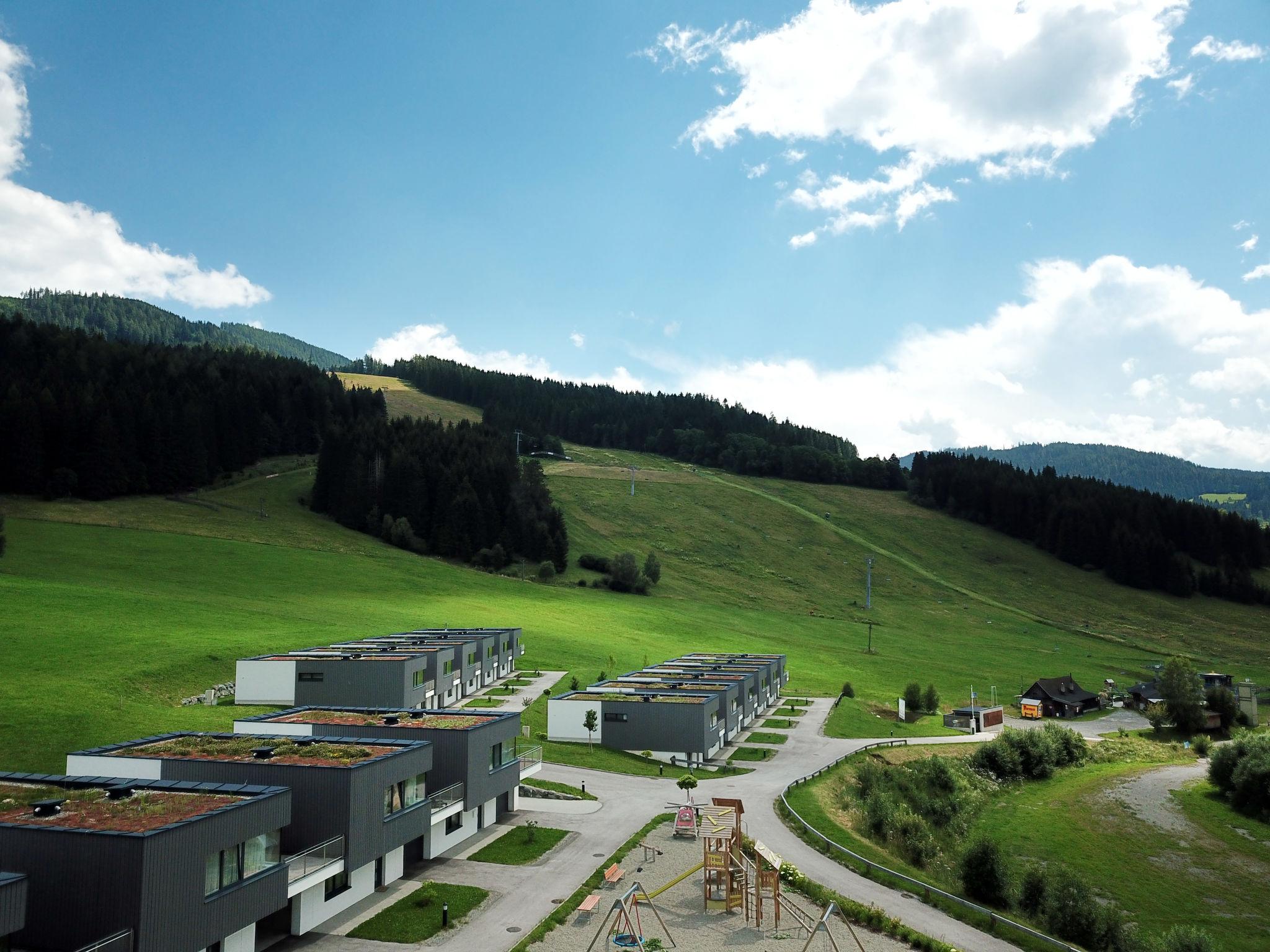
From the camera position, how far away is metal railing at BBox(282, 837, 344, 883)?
28.4 m

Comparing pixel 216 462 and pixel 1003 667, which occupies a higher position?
pixel 216 462

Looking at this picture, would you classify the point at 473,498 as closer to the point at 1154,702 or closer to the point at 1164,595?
the point at 1154,702

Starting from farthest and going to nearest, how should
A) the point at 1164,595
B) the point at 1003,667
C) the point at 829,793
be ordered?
the point at 1164,595 → the point at 1003,667 → the point at 829,793

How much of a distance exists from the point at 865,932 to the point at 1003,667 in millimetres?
83264

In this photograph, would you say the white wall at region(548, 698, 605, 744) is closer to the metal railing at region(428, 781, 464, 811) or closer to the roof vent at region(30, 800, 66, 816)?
the metal railing at region(428, 781, 464, 811)

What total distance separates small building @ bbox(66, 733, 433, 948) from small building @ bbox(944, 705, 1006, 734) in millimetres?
55892

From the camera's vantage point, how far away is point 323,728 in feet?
131

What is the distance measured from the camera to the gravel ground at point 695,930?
94.7 feet

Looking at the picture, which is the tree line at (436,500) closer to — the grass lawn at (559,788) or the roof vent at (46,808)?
the grass lawn at (559,788)

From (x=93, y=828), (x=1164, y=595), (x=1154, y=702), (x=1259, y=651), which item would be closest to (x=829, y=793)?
(x=93, y=828)

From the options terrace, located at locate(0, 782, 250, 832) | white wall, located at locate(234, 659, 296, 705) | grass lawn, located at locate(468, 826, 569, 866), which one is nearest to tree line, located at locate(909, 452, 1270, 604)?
white wall, located at locate(234, 659, 296, 705)

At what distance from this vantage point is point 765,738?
68125 mm

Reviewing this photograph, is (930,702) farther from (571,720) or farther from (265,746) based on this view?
(265,746)

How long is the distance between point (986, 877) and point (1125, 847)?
770 inches
